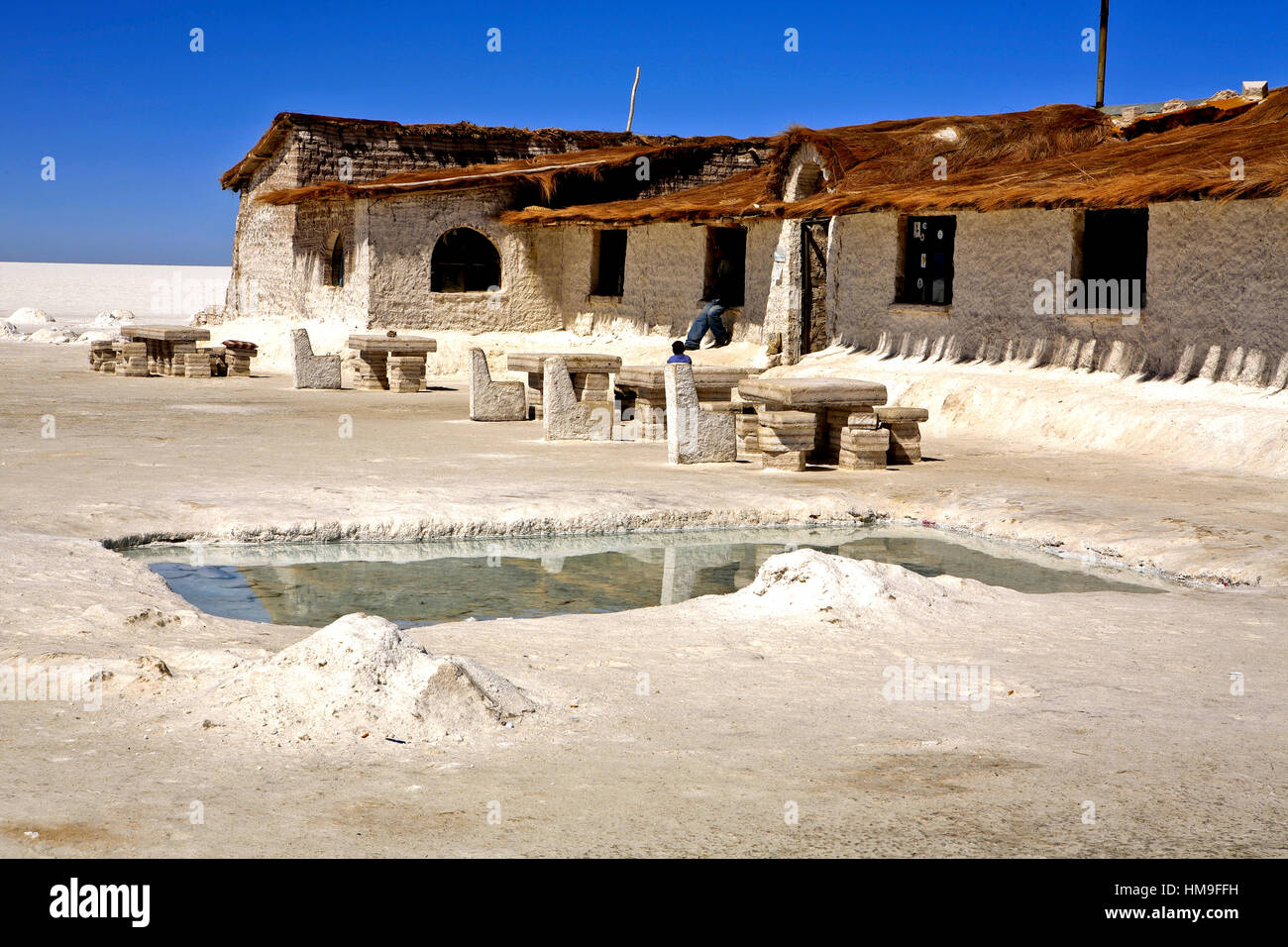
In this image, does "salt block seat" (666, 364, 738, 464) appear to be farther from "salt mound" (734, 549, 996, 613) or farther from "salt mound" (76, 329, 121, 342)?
"salt mound" (76, 329, 121, 342)

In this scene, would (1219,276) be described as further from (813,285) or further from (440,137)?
(440,137)

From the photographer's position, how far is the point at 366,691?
4566 mm

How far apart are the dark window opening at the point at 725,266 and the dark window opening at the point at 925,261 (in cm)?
278

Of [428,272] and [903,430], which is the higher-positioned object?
[428,272]

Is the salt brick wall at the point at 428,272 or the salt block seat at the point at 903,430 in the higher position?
the salt brick wall at the point at 428,272

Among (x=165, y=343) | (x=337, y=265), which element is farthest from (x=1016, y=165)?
(x=165, y=343)

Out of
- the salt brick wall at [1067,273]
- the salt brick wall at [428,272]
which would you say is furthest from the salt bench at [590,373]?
the salt brick wall at [428,272]

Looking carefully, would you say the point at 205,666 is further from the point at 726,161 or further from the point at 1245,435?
the point at 726,161

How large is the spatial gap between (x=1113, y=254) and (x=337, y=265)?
15.2 meters

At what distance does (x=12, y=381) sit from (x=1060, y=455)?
1587cm

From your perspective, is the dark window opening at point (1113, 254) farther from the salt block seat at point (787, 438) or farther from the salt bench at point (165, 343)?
the salt bench at point (165, 343)

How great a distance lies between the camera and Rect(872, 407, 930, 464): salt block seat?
12.2 metres

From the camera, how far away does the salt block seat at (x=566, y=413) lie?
13.7 meters

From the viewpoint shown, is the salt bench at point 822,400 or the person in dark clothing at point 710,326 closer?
the salt bench at point 822,400
